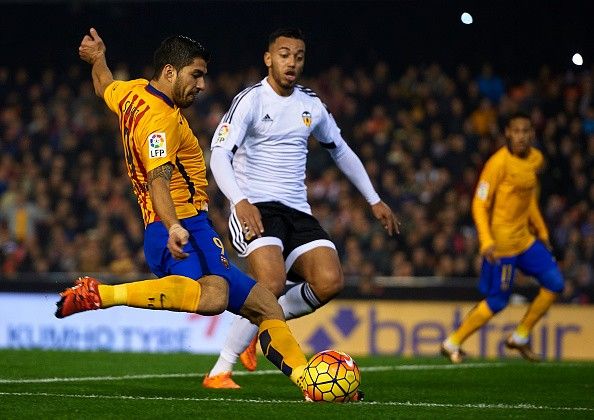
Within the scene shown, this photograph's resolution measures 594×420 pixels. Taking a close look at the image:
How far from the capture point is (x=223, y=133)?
8.62 meters

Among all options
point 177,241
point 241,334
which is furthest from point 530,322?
point 177,241

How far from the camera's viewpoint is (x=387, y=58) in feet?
76.3

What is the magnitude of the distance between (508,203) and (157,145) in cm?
573

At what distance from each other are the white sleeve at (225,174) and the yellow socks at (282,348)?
3.61ft

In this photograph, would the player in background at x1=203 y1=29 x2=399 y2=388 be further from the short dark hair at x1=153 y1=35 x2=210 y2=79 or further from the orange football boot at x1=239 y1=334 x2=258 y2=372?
the short dark hair at x1=153 y1=35 x2=210 y2=79

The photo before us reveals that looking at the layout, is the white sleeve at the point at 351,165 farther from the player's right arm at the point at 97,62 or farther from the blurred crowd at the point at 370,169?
the blurred crowd at the point at 370,169

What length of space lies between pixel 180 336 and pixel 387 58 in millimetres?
8548

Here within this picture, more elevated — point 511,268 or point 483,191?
point 483,191

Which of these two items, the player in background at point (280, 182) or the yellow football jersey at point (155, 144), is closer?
the yellow football jersey at point (155, 144)

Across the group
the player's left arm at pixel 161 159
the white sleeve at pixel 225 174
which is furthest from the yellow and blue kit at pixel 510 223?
the player's left arm at pixel 161 159

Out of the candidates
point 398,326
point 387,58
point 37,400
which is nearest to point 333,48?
point 387,58

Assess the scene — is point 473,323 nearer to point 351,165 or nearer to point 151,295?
point 351,165

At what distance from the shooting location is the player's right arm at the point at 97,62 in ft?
26.5

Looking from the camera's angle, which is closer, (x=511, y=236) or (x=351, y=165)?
(x=351, y=165)
